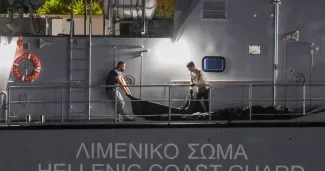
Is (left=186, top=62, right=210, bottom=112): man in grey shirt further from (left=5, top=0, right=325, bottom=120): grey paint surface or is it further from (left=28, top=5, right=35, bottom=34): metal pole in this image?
(left=28, top=5, right=35, bottom=34): metal pole

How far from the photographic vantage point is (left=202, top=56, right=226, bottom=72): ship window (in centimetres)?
Result: 1219

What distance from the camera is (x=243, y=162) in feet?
35.1

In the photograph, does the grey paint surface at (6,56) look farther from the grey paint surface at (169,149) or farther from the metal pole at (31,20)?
the grey paint surface at (169,149)

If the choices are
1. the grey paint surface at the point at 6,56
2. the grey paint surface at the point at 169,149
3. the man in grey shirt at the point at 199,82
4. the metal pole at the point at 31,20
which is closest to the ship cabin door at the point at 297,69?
the man in grey shirt at the point at 199,82

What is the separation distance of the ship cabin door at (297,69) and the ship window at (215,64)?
1066mm

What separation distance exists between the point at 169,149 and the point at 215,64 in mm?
2080

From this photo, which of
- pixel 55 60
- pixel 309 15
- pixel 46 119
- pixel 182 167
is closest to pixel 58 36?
pixel 55 60

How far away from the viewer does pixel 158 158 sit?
10.8 metres

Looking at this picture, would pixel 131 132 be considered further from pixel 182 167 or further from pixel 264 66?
pixel 264 66

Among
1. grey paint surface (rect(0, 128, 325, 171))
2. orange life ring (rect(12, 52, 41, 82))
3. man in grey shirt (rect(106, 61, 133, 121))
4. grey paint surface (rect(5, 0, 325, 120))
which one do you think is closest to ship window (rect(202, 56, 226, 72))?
grey paint surface (rect(5, 0, 325, 120))

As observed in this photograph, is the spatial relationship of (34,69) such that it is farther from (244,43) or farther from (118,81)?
(244,43)

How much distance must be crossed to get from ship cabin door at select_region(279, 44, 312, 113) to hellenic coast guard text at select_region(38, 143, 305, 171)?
186cm

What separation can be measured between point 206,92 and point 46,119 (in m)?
2.62

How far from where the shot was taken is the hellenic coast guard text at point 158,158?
35.1ft
